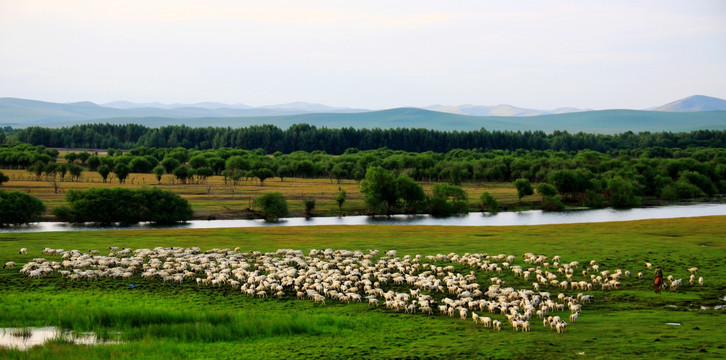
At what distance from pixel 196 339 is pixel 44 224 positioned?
57354mm

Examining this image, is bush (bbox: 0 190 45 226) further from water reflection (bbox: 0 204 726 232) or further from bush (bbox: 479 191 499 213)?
bush (bbox: 479 191 499 213)

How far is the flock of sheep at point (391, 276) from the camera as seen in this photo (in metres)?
23.8

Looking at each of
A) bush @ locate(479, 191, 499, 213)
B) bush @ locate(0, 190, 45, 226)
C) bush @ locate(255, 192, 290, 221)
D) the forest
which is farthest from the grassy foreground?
the forest

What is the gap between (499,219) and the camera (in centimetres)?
7856

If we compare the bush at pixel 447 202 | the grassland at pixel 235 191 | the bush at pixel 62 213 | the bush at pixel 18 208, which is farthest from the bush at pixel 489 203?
the bush at pixel 18 208

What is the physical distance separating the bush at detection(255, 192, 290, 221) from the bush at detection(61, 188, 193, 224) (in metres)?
8.70

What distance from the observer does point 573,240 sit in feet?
143

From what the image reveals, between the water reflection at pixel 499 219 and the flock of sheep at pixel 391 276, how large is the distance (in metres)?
36.4

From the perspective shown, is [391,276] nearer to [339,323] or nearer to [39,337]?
[339,323]

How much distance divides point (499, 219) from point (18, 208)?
5404cm

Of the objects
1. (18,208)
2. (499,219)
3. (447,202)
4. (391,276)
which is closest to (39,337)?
(391,276)

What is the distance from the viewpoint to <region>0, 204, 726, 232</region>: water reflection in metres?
72.3

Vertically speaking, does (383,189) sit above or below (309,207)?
above

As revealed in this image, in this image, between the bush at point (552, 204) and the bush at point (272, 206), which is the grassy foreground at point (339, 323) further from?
the bush at point (552, 204)
